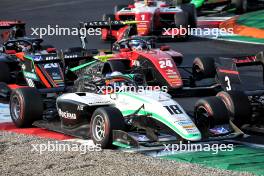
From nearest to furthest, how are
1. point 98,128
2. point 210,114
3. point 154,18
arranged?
point 98,128 → point 210,114 → point 154,18

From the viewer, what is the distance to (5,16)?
31.0 m

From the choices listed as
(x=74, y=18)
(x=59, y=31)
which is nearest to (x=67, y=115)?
(x=59, y=31)

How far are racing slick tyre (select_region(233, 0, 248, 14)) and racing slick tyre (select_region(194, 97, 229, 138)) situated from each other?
16.8m

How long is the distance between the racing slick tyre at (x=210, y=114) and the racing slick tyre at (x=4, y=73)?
245 inches

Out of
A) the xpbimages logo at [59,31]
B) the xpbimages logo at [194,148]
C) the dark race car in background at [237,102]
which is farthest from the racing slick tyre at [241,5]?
the xpbimages logo at [194,148]

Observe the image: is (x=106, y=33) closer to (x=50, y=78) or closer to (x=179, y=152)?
(x=50, y=78)

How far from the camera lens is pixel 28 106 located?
12172 millimetres

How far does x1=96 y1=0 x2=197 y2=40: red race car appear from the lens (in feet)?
76.1

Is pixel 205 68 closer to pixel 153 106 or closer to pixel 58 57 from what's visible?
pixel 58 57

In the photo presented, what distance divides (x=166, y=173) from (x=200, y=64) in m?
6.95

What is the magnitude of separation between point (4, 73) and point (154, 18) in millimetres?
8330

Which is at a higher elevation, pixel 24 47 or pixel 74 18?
pixel 24 47

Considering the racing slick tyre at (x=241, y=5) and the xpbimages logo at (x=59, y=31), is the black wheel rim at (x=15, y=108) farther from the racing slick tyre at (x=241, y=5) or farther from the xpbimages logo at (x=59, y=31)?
the racing slick tyre at (x=241, y=5)

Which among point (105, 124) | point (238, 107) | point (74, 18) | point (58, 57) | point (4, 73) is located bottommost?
point (74, 18)
